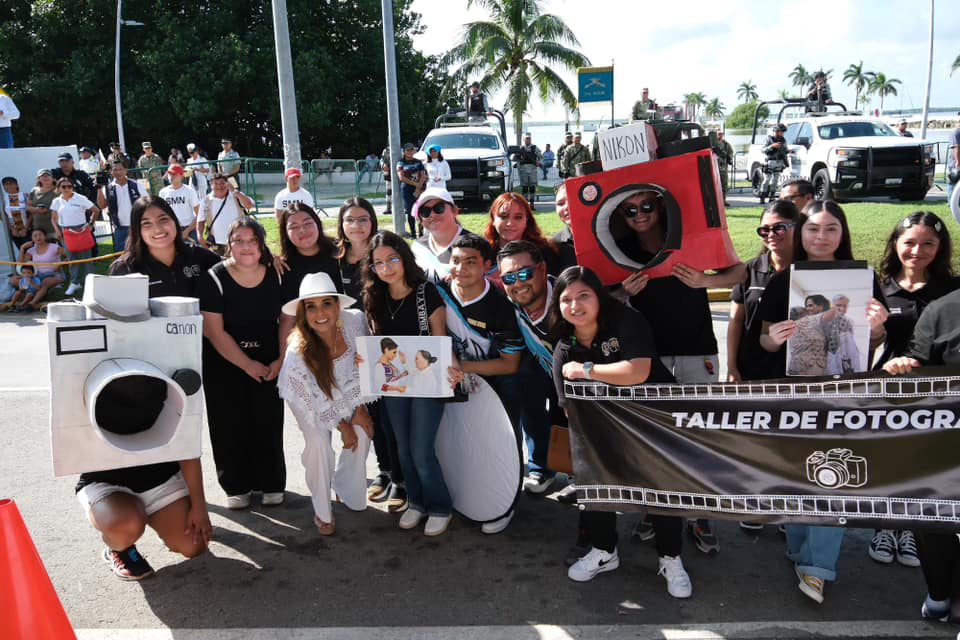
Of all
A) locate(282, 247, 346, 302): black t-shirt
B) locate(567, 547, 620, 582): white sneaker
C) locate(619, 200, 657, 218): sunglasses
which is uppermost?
locate(619, 200, 657, 218): sunglasses

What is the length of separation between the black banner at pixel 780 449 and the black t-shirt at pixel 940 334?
9cm

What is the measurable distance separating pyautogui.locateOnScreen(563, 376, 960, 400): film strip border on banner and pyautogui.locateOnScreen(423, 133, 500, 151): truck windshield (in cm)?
1576

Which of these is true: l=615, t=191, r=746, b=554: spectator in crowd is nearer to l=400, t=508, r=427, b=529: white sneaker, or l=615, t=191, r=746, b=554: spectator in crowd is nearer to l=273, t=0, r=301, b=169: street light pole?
l=400, t=508, r=427, b=529: white sneaker

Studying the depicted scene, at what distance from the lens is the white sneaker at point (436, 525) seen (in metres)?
4.29

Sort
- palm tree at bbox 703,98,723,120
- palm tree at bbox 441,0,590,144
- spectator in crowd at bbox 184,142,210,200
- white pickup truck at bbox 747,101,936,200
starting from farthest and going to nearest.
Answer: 1. palm tree at bbox 703,98,723,120
2. palm tree at bbox 441,0,590,144
3. white pickup truck at bbox 747,101,936,200
4. spectator in crowd at bbox 184,142,210,200

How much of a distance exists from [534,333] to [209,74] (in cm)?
2945

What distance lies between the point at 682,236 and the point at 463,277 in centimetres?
115

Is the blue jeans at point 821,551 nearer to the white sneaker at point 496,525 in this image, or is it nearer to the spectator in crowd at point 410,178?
the white sneaker at point 496,525

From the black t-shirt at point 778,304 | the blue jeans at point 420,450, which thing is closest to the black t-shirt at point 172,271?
the blue jeans at point 420,450

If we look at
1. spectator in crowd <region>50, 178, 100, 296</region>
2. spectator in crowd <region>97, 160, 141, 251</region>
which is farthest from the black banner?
spectator in crowd <region>97, 160, 141, 251</region>

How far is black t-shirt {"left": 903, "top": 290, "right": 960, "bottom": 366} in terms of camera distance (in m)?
3.16

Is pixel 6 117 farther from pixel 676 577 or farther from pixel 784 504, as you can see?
pixel 784 504

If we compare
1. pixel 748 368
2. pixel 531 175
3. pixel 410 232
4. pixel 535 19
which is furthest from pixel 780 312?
pixel 535 19

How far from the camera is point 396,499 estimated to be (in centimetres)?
474
